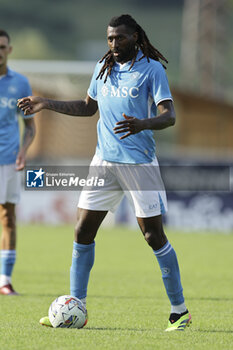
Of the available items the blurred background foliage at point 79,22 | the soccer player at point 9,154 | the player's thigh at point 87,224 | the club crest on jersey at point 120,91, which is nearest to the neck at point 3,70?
the soccer player at point 9,154

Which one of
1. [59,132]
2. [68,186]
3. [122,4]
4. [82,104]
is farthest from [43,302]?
[122,4]

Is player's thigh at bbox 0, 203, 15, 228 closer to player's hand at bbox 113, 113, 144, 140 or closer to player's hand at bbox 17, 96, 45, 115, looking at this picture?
player's hand at bbox 17, 96, 45, 115

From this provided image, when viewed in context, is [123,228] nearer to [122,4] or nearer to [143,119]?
[143,119]

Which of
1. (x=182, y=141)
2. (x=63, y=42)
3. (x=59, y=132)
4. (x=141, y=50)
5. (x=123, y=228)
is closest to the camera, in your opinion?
(x=141, y=50)

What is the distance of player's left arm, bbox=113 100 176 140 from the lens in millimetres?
5195

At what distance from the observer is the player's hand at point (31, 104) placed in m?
5.66

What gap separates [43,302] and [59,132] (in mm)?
24881

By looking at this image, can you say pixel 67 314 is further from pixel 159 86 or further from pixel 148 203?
pixel 159 86

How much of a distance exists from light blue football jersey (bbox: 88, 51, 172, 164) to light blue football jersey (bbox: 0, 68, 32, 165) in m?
2.42

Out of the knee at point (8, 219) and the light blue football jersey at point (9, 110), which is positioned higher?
the light blue football jersey at point (9, 110)

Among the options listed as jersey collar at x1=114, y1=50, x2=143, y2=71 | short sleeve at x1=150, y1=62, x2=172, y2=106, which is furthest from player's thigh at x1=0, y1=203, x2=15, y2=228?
short sleeve at x1=150, y1=62, x2=172, y2=106

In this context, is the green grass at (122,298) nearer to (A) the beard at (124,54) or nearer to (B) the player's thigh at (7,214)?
(B) the player's thigh at (7,214)

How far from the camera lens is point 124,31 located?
5.61 meters

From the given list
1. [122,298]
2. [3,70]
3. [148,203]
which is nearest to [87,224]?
[148,203]
